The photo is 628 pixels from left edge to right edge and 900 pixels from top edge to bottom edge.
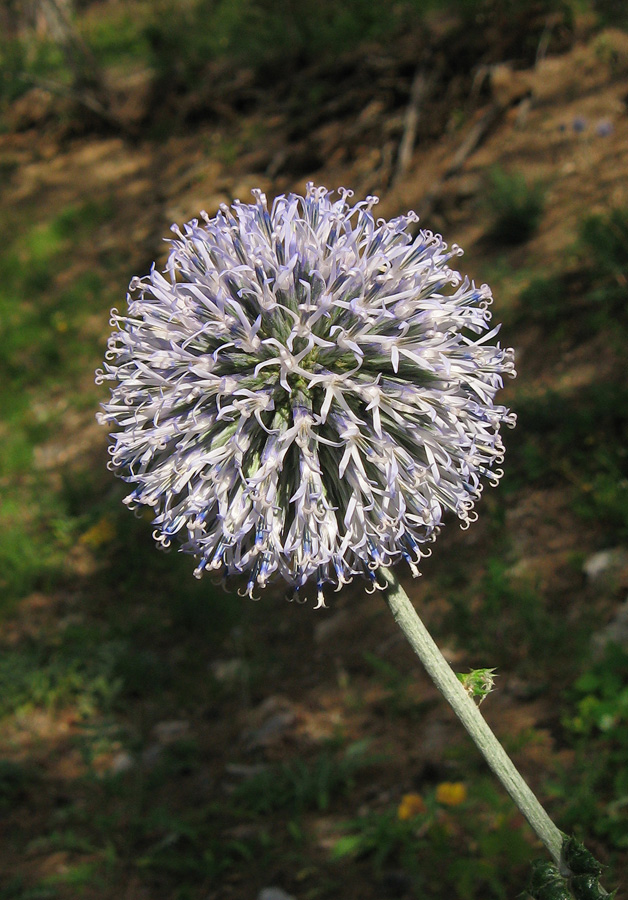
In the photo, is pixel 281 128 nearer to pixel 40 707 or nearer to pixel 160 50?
pixel 160 50

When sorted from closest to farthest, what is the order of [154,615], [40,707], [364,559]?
[364,559]
[40,707]
[154,615]

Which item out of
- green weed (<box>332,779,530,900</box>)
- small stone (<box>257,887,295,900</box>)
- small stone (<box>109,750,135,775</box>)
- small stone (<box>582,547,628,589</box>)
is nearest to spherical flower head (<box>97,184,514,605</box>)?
green weed (<box>332,779,530,900</box>)

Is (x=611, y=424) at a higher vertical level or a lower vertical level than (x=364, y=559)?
higher

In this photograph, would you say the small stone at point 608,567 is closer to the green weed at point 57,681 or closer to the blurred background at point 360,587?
the blurred background at point 360,587

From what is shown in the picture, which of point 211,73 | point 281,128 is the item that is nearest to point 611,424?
point 281,128

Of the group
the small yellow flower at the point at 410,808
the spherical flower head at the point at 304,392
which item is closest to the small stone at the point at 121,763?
the small yellow flower at the point at 410,808

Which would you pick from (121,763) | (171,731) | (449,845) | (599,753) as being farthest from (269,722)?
(599,753)

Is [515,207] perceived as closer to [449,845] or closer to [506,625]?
[506,625]

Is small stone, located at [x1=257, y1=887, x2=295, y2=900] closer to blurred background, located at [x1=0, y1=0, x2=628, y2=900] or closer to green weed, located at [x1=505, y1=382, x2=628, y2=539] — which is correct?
blurred background, located at [x1=0, y1=0, x2=628, y2=900]
